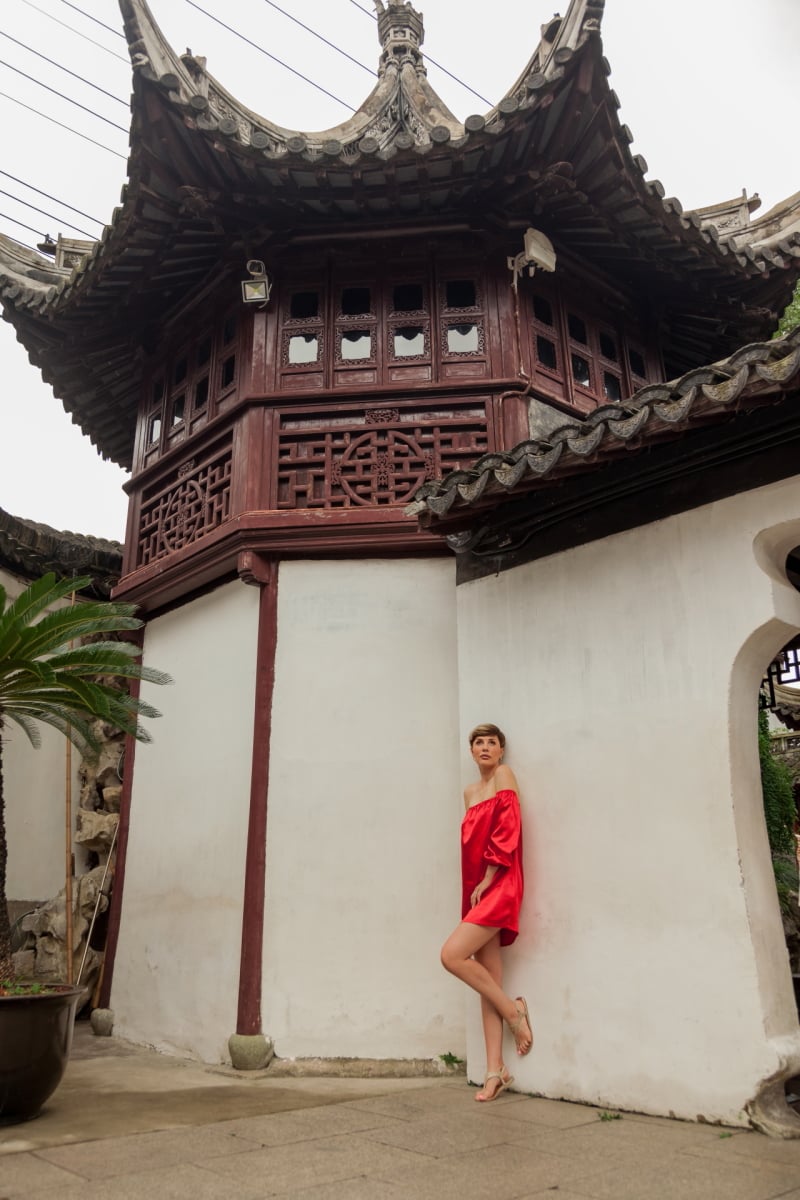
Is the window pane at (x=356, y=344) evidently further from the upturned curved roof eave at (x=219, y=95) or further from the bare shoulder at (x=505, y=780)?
the bare shoulder at (x=505, y=780)

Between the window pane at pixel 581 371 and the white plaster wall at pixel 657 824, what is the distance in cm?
287

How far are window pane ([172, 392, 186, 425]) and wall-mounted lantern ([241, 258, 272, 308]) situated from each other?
54.1 inches

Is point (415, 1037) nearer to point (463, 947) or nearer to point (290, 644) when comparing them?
point (463, 947)

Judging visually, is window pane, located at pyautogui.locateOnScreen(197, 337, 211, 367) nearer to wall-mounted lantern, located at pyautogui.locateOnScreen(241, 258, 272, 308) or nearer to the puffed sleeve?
wall-mounted lantern, located at pyautogui.locateOnScreen(241, 258, 272, 308)

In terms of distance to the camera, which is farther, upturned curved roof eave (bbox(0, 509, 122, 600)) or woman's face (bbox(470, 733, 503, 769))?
upturned curved roof eave (bbox(0, 509, 122, 600))

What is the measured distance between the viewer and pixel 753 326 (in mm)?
8703

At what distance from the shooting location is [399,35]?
1043 centimetres

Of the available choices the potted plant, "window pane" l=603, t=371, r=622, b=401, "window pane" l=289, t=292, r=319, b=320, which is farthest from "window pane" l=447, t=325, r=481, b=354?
the potted plant

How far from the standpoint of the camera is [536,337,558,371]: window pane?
7.80 m

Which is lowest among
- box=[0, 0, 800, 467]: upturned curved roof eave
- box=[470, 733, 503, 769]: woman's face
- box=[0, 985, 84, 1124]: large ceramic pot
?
box=[0, 985, 84, 1124]: large ceramic pot

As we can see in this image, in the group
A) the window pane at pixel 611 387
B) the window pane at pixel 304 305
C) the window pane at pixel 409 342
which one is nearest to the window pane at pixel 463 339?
the window pane at pixel 409 342

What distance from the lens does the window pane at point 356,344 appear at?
766cm

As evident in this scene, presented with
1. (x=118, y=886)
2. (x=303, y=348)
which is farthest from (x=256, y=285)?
(x=118, y=886)

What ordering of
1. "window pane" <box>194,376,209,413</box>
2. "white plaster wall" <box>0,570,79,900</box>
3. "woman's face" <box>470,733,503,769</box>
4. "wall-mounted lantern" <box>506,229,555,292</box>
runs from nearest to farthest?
"woman's face" <box>470,733,503,769</box>, "wall-mounted lantern" <box>506,229,555,292</box>, "window pane" <box>194,376,209,413</box>, "white plaster wall" <box>0,570,79,900</box>
